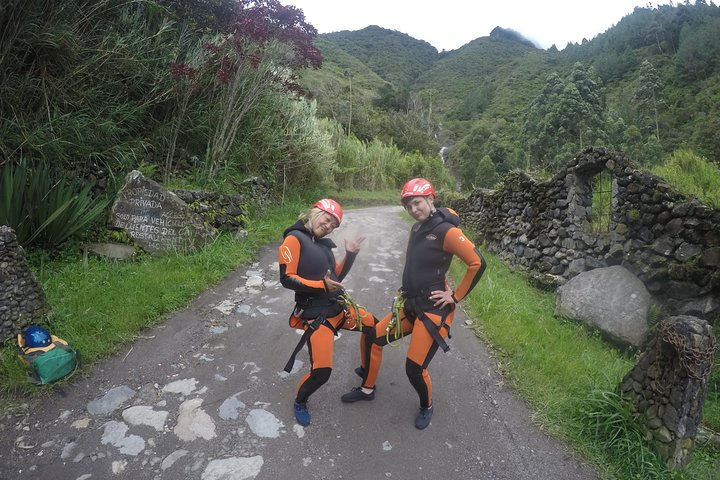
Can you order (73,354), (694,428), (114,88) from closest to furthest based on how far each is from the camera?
(694,428)
(73,354)
(114,88)

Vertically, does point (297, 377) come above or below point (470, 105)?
below

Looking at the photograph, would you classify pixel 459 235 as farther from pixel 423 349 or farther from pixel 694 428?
pixel 694 428

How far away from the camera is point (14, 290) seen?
3.61 meters

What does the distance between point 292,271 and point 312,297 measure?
26cm

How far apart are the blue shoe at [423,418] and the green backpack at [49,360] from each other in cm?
295

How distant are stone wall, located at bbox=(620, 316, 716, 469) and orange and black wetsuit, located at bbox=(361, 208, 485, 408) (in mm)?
1368

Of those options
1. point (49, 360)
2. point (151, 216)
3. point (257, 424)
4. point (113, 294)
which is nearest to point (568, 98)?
point (151, 216)

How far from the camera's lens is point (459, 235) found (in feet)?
9.68

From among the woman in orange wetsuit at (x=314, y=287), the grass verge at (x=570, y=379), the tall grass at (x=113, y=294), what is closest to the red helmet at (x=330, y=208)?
the woman in orange wetsuit at (x=314, y=287)

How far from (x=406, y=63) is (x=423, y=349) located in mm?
96829

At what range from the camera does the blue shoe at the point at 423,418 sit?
3045 millimetres

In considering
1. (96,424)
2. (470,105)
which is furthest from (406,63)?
(96,424)

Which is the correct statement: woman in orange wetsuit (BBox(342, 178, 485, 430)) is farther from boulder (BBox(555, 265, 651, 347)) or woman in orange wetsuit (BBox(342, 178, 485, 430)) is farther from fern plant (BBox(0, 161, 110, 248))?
fern plant (BBox(0, 161, 110, 248))

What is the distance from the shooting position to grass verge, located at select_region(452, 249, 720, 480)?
2.80m
